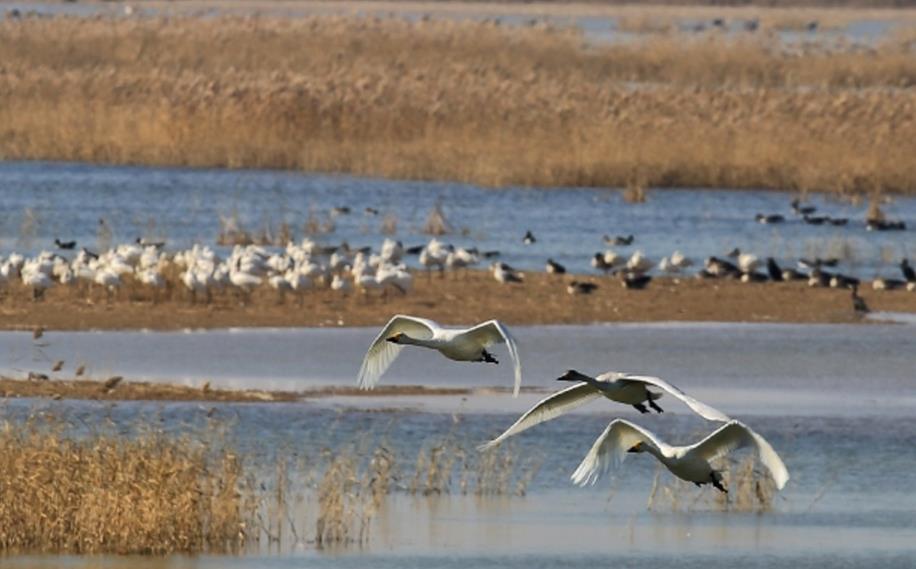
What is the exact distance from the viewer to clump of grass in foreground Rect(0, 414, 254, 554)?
12211mm

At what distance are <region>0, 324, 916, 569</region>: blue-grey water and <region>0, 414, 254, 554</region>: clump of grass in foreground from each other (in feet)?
0.47

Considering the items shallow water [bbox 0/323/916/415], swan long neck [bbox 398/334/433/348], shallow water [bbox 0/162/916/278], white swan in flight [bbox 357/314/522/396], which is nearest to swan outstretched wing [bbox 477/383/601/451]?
white swan in flight [bbox 357/314/522/396]

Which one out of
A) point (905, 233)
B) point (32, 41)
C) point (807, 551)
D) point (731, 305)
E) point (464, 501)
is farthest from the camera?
point (32, 41)

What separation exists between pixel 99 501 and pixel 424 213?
65.9ft

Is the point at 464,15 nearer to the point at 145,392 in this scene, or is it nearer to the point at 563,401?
the point at 145,392

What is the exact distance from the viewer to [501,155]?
37.8 meters

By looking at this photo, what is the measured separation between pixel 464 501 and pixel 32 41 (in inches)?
1549

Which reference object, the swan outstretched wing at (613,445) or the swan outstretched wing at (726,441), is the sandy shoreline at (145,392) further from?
the swan outstretched wing at (726,441)

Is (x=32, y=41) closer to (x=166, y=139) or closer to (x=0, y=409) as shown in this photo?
(x=166, y=139)

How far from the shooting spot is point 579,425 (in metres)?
17.3

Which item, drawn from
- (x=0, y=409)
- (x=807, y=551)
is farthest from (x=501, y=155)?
(x=807, y=551)

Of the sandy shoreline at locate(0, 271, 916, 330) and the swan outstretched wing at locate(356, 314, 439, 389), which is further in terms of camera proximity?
the sandy shoreline at locate(0, 271, 916, 330)

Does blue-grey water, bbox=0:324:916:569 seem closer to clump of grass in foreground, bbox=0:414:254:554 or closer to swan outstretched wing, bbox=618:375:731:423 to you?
clump of grass in foreground, bbox=0:414:254:554

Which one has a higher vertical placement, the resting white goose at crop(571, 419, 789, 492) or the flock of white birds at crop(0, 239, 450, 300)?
the flock of white birds at crop(0, 239, 450, 300)
